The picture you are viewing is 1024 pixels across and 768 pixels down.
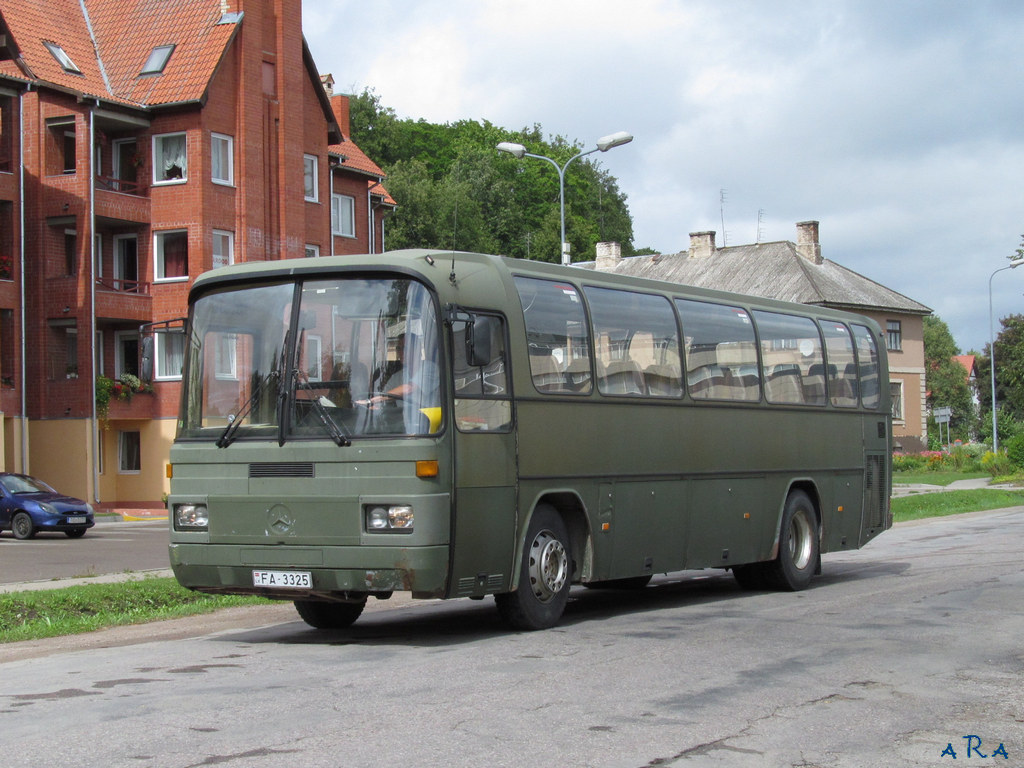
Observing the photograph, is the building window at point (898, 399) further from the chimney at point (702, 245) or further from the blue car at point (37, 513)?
the blue car at point (37, 513)

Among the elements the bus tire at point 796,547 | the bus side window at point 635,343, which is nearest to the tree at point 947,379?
the bus tire at point 796,547

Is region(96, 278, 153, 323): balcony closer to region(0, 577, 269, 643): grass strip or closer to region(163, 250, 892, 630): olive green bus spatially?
region(0, 577, 269, 643): grass strip

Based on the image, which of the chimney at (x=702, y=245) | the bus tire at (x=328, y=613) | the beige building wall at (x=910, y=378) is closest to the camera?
the bus tire at (x=328, y=613)

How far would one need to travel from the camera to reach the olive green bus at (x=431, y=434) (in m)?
10.5

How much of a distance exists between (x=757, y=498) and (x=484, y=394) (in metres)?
5.31

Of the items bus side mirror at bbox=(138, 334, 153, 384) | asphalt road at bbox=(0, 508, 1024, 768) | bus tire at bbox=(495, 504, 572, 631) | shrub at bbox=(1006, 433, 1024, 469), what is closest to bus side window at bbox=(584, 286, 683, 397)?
bus tire at bbox=(495, 504, 572, 631)

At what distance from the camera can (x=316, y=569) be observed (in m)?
10.6

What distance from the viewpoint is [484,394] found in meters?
11.0

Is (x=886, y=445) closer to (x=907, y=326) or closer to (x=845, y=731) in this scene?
(x=845, y=731)

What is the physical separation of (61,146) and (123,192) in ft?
7.62

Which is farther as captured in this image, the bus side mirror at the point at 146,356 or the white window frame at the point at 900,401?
the white window frame at the point at 900,401

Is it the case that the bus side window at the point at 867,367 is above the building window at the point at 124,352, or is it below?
below

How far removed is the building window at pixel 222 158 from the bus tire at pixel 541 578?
3387cm

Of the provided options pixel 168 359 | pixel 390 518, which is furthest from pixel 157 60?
pixel 390 518
